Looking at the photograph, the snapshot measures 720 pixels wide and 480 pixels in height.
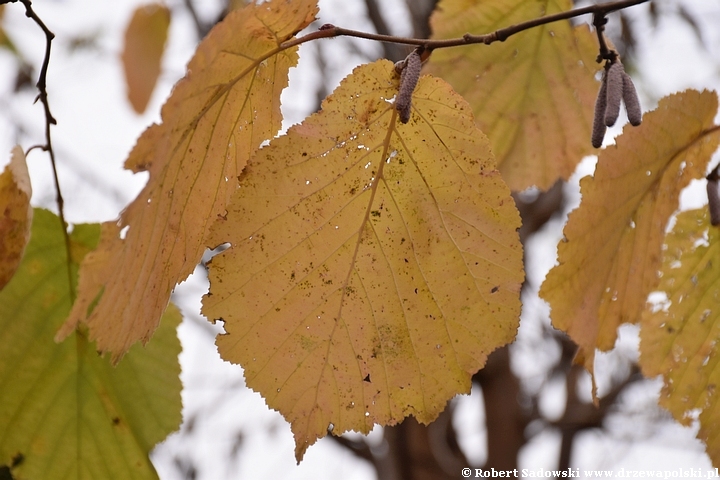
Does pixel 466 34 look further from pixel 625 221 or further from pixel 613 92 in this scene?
pixel 625 221

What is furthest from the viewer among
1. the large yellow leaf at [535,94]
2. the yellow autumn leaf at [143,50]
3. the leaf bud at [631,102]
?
the yellow autumn leaf at [143,50]

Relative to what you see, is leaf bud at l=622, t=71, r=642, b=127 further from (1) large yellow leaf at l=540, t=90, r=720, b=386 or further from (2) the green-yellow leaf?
(2) the green-yellow leaf

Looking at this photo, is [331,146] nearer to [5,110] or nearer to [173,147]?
[173,147]

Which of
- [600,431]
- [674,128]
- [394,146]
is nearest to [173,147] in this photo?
[394,146]

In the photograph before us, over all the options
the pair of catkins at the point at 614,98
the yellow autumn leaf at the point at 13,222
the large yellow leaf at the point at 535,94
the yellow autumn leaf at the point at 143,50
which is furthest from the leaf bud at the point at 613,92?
the yellow autumn leaf at the point at 143,50

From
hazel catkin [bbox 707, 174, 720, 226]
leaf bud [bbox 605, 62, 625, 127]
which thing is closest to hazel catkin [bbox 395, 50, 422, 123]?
leaf bud [bbox 605, 62, 625, 127]

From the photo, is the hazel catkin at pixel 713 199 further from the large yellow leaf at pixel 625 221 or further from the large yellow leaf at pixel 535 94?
the large yellow leaf at pixel 535 94
